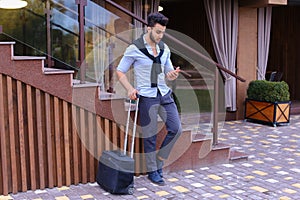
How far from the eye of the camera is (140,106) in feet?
12.2

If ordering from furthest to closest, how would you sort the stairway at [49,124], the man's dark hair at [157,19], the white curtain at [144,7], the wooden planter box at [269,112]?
the wooden planter box at [269,112] < the white curtain at [144,7] < the man's dark hair at [157,19] < the stairway at [49,124]

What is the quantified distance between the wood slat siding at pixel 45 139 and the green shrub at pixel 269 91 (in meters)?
3.74

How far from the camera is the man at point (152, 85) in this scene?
11.8ft

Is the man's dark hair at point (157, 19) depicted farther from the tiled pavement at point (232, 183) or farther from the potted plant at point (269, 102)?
the potted plant at point (269, 102)

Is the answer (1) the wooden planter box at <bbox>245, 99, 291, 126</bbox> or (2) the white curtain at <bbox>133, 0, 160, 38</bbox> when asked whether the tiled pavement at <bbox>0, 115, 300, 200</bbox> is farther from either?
(2) the white curtain at <bbox>133, 0, 160, 38</bbox>

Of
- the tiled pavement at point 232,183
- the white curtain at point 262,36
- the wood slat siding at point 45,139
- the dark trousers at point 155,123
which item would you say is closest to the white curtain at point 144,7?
the white curtain at point 262,36

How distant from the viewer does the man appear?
3.60 meters

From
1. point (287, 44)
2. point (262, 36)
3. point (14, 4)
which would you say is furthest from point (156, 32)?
point (287, 44)

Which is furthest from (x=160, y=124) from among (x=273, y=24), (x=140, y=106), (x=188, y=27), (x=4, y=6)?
(x=273, y=24)

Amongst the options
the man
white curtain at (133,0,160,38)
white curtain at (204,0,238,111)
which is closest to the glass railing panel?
the man

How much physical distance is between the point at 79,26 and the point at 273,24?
24.2 ft

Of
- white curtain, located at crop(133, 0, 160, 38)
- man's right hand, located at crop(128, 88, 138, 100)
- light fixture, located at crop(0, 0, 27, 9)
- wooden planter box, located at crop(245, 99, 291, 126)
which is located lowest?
wooden planter box, located at crop(245, 99, 291, 126)

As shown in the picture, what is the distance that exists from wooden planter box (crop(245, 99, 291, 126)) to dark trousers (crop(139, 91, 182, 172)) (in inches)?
132

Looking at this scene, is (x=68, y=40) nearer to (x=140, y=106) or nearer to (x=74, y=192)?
(x=140, y=106)
